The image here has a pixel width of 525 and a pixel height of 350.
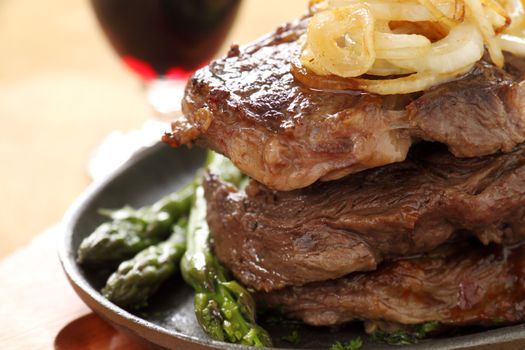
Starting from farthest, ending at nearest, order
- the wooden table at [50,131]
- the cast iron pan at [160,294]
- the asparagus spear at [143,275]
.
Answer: the wooden table at [50,131], the asparagus spear at [143,275], the cast iron pan at [160,294]

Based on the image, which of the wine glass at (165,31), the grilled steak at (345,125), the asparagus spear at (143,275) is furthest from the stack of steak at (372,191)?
the wine glass at (165,31)

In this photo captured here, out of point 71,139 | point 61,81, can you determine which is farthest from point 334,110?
point 61,81

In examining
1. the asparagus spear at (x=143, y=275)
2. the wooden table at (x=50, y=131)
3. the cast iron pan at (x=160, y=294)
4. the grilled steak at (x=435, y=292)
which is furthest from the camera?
the wooden table at (x=50, y=131)

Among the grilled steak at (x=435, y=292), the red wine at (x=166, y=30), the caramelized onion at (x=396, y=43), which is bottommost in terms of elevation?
the grilled steak at (x=435, y=292)

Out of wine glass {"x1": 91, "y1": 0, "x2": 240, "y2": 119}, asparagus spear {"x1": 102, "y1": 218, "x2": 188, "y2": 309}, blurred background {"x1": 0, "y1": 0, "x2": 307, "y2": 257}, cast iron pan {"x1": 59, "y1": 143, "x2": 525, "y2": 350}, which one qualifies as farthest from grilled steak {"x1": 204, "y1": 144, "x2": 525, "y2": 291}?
blurred background {"x1": 0, "y1": 0, "x2": 307, "y2": 257}

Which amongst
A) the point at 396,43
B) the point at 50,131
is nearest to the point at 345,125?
the point at 396,43

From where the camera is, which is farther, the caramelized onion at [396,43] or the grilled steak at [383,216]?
the grilled steak at [383,216]

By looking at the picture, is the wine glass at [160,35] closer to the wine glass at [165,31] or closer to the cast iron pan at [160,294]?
the wine glass at [165,31]

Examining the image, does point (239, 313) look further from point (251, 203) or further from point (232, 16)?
point (232, 16)
